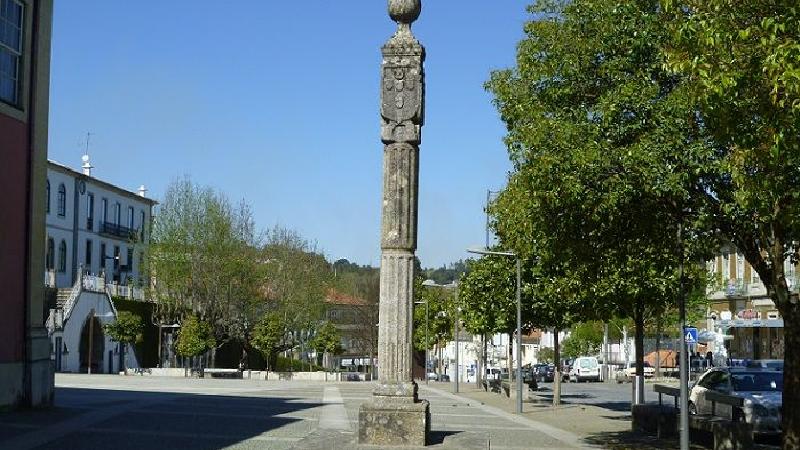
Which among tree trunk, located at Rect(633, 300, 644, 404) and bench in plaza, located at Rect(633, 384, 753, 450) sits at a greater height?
tree trunk, located at Rect(633, 300, 644, 404)

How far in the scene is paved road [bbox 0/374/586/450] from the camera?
17531 mm

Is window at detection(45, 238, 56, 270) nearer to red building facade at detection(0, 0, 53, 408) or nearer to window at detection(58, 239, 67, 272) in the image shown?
window at detection(58, 239, 67, 272)

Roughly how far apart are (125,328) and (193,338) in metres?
3.92

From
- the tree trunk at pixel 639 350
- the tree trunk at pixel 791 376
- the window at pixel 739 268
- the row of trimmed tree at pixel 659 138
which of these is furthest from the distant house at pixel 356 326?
the tree trunk at pixel 791 376

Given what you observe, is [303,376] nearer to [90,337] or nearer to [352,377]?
[352,377]

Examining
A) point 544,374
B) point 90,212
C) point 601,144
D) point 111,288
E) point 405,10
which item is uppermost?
point 90,212

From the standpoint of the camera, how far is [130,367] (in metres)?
64.6

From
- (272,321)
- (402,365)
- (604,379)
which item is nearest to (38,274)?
(402,365)

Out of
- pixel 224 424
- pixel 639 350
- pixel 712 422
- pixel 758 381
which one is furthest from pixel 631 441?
pixel 224 424

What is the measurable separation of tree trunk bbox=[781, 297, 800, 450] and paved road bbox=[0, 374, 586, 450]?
165 inches

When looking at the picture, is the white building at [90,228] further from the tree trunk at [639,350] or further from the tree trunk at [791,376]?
the tree trunk at [791,376]

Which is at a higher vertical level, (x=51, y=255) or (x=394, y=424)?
(x=51, y=255)

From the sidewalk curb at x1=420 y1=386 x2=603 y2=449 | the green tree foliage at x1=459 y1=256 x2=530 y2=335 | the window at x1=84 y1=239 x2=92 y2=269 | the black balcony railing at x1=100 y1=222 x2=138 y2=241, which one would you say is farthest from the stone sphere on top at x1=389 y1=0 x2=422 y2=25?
the window at x1=84 y1=239 x2=92 y2=269

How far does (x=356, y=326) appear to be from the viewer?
96750 mm
